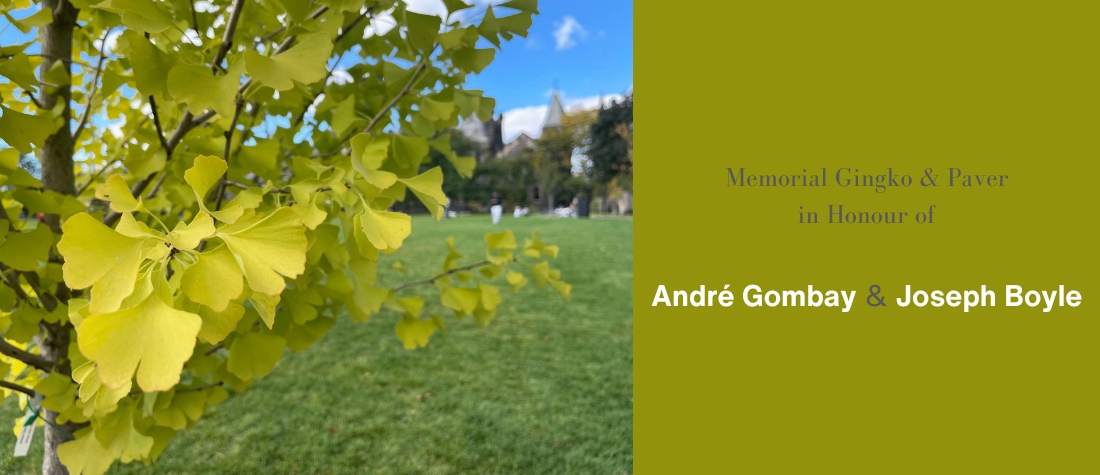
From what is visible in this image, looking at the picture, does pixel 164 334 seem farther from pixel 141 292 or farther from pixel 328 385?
pixel 328 385

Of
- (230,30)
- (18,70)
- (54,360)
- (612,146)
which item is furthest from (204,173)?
(612,146)

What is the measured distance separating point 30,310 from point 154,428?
0.32 metres

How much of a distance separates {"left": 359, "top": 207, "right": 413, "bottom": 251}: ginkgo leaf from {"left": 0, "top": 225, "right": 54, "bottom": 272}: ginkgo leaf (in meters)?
0.64

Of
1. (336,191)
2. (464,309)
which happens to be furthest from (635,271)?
(336,191)

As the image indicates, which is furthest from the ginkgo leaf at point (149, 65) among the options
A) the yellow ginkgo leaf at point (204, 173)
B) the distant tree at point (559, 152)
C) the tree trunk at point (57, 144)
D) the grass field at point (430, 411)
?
the distant tree at point (559, 152)

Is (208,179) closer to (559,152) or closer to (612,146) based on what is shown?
(612,146)

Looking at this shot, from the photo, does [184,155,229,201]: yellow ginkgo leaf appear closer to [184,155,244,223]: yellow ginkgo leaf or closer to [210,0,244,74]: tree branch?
[184,155,244,223]: yellow ginkgo leaf

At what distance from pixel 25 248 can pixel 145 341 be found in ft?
2.21

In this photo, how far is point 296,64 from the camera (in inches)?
23.1

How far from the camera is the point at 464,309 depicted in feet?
3.71

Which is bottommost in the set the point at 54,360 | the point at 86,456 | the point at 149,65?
the point at 86,456

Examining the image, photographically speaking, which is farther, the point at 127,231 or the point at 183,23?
the point at 183,23

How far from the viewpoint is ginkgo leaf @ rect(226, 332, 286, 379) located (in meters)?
0.88

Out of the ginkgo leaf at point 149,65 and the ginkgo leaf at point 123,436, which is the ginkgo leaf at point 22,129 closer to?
the ginkgo leaf at point 149,65
